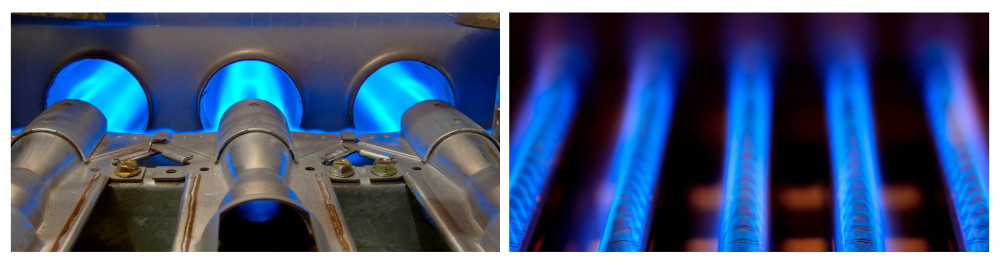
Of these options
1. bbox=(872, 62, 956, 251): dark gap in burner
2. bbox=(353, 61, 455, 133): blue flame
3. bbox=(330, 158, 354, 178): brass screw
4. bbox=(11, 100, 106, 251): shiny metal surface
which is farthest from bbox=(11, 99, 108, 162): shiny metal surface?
bbox=(872, 62, 956, 251): dark gap in burner

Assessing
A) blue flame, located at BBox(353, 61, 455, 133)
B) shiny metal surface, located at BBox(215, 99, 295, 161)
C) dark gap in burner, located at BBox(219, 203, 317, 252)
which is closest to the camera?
dark gap in burner, located at BBox(219, 203, 317, 252)

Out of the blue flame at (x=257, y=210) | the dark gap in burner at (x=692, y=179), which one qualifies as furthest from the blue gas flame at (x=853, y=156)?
the blue flame at (x=257, y=210)

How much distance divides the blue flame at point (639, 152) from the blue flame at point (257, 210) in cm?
58

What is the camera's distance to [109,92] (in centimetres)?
208

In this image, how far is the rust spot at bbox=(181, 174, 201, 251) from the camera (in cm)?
111

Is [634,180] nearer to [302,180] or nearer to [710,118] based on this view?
[710,118]

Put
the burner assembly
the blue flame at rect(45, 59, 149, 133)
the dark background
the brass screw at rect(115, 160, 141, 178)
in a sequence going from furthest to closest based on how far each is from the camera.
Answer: the blue flame at rect(45, 59, 149, 133) → the brass screw at rect(115, 160, 141, 178) → the burner assembly → the dark background

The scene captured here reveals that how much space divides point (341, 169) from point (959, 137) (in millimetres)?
1180

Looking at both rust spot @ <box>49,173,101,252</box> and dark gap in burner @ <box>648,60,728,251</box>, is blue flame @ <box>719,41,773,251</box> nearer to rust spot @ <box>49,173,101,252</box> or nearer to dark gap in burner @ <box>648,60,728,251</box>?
dark gap in burner @ <box>648,60,728,251</box>

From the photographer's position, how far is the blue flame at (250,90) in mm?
2047

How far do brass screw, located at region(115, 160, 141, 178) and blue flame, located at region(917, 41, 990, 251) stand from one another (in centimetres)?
149

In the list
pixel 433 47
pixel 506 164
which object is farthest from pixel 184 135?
pixel 506 164

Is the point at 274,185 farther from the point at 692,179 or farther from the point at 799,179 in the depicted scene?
the point at 799,179

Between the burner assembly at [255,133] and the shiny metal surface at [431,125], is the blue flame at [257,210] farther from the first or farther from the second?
the shiny metal surface at [431,125]
